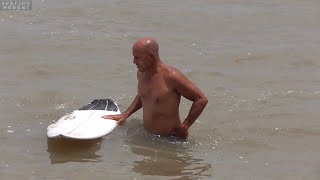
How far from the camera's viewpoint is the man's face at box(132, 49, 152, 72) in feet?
18.1

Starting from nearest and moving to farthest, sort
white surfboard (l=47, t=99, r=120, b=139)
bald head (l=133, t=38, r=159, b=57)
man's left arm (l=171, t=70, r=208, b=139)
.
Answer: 1. bald head (l=133, t=38, r=159, b=57)
2. man's left arm (l=171, t=70, r=208, b=139)
3. white surfboard (l=47, t=99, r=120, b=139)

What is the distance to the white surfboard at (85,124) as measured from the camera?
19.0ft

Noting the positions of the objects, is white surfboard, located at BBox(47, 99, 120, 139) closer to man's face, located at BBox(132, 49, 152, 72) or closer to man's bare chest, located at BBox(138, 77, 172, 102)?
man's bare chest, located at BBox(138, 77, 172, 102)

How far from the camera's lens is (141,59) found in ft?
18.2

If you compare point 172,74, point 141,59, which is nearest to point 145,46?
point 141,59

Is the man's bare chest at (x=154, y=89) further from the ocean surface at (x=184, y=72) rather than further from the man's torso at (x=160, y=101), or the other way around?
the ocean surface at (x=184, y=72)

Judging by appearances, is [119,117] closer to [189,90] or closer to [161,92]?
[161,92]

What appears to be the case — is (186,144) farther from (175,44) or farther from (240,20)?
(240,20)

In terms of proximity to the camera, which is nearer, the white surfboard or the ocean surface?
the ocean surface

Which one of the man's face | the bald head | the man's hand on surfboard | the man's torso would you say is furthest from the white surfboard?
the bald head

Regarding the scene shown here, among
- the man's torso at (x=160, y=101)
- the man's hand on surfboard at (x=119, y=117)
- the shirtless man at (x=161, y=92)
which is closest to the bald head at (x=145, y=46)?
the shirtless man at (x=161, y=92)

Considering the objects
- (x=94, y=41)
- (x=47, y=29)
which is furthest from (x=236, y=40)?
(x=47, y=29)

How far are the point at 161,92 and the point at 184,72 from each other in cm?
266

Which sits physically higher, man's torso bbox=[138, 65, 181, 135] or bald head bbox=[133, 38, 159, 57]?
bald head bbox=[133, 38, 159, 57]
